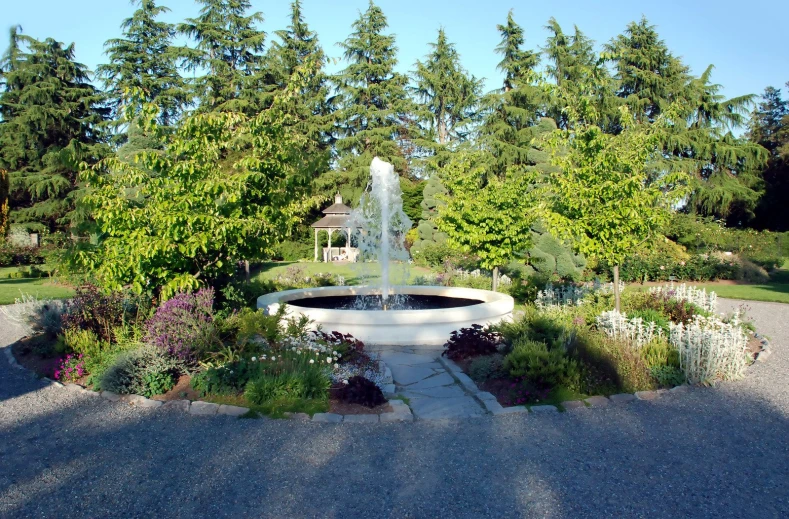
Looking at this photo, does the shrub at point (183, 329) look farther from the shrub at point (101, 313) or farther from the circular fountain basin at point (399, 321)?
the circular fountain basin at point (399, 321)

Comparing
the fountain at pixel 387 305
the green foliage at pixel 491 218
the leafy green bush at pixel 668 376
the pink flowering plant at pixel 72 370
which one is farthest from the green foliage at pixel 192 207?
the leafy green bush at pixel 668 376

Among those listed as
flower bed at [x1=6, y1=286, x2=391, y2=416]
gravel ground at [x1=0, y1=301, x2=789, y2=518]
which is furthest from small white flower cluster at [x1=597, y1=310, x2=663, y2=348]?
flower bed at [x1=6, y1=286, x2=391, y2=416]

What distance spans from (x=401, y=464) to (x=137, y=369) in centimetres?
325

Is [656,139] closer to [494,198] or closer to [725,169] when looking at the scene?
[494,198]

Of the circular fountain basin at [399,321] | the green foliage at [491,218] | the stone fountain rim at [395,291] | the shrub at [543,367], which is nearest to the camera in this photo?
the shrub at [543,367]

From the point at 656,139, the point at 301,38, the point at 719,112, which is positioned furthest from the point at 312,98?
the point at 656,139

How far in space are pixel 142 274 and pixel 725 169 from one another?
32.7 metres

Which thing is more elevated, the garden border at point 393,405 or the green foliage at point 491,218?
the green foliage at point 491,218

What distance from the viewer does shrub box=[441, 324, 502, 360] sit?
21.5 ft

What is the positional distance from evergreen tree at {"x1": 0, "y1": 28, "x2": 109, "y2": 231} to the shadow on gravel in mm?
28514

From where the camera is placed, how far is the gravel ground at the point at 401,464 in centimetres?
326

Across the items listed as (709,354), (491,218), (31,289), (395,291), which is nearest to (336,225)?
(31,289)

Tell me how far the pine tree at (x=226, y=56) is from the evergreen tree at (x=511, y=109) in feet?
43.9

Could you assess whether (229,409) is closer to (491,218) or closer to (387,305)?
(387,305)
